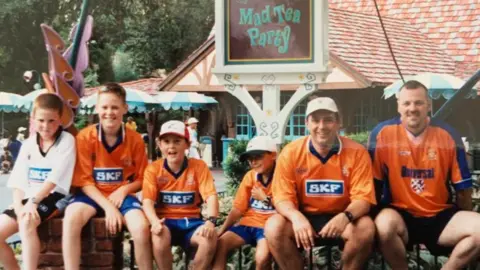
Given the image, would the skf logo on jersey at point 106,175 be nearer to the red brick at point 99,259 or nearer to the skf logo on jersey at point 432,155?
the red brick at point 99,259

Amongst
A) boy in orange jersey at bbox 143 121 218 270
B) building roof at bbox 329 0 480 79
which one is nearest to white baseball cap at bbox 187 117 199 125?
boy in orange jersey at bbox 143 121 218 270

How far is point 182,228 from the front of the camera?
378cm

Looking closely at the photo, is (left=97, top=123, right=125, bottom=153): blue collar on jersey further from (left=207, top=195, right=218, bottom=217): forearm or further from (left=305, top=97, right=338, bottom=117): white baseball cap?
(left=305, top=97, right=338, bottom=117): white baseball cap

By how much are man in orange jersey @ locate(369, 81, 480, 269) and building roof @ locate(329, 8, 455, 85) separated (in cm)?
15

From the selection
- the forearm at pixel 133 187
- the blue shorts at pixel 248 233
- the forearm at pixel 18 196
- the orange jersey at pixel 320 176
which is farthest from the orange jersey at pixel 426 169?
the forearm at pixel 18 196

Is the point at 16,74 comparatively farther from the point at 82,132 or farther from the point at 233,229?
the point at 233,229

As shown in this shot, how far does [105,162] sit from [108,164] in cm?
2

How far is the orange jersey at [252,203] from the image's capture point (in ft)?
12.5

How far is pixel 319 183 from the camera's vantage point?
3639 millimetres

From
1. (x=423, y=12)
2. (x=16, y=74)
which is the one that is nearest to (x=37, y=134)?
(x=16, y=74)

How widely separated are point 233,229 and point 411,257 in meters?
1.01

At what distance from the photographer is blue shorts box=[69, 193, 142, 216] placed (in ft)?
12.6

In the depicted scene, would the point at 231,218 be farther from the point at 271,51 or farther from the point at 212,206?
the point at 271,51

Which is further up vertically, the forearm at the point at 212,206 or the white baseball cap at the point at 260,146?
the white baseball cap at the point at 260,146
